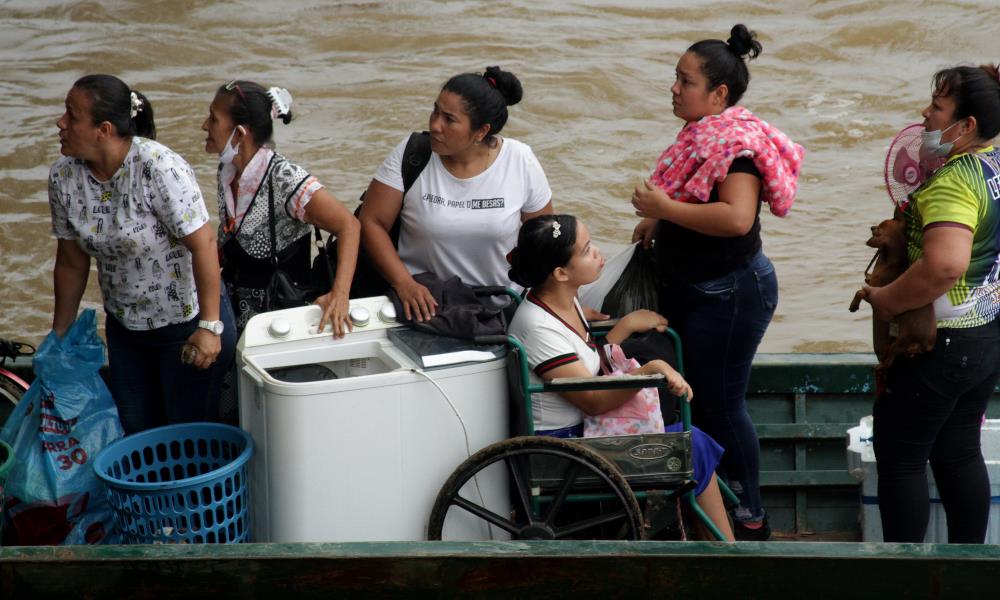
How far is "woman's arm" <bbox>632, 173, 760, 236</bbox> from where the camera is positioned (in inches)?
117

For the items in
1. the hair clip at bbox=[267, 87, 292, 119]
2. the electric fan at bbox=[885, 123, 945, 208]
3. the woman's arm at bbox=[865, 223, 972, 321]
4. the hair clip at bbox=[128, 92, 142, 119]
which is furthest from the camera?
the hair clip at bbox=[267, 87, 292, 119]

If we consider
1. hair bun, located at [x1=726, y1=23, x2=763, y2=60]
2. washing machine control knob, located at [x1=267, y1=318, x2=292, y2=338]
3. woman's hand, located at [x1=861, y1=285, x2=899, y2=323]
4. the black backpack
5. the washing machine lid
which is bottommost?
the washing machine lid

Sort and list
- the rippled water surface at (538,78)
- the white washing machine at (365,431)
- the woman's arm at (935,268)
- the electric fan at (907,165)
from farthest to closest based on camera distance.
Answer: the rippled water surface at (538,78)
the electric fan at (907,165)
the white washing machine at (365,431)
the woman's arm at (935,268)

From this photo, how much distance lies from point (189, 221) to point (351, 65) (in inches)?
379

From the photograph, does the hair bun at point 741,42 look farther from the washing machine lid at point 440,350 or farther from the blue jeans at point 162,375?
the blue jeans at point 162,375

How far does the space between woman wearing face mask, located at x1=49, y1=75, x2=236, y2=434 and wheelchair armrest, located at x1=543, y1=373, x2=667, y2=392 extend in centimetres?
87

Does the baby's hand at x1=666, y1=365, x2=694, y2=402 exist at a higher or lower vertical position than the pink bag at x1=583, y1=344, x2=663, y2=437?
higher

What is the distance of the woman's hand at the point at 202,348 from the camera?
2.98 m

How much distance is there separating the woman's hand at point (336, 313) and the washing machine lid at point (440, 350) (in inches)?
5.1

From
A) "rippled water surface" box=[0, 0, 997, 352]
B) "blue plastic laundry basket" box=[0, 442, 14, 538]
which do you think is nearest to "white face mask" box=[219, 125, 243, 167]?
"blue plastic laundry basket" box=[0, 442, 14, 538]

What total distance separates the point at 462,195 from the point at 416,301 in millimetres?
355

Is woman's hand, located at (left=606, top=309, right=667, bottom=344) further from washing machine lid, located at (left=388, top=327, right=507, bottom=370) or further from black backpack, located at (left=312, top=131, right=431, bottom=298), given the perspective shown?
black backpack, located at (left=312, top=131, right=431, bottom=298)

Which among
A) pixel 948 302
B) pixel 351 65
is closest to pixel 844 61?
pixel 351 65

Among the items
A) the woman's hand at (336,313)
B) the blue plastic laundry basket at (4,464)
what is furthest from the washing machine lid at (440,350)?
the blue plastic laundry basket at (4,464)
